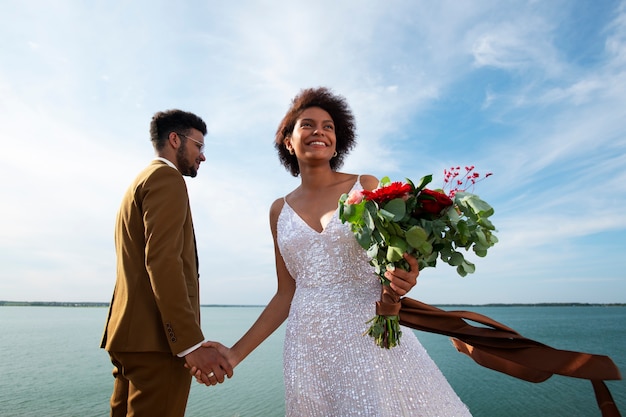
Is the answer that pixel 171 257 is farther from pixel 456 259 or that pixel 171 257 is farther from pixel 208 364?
pixel 456 259

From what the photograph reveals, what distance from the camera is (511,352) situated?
227 cm

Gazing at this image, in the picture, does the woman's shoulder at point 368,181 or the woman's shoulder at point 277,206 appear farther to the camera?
the woman's shoulder at point 277,206

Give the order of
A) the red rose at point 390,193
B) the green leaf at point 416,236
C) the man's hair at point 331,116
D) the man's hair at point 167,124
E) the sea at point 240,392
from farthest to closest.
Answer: the sea at point 240,392, the man's hair at point 167,124, the man's hair at point 331,116, the red rose at point 390,193, the green leaf at point 416,236

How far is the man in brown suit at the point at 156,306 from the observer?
114 inches

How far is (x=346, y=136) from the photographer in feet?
11.9

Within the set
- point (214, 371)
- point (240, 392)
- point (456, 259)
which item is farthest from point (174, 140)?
point (240, 392)

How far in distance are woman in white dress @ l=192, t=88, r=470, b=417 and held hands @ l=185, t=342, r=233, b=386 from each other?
0.08 metres

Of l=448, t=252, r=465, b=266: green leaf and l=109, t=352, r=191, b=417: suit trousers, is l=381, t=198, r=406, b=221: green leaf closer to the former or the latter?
l=448, t=252, r=465, b=266: green leaf

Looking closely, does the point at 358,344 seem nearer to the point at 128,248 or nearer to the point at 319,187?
the point at 319,187

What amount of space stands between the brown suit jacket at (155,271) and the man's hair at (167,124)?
51 centimetres

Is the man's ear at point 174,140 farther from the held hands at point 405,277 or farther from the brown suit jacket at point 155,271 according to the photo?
the held hands at point 405,277

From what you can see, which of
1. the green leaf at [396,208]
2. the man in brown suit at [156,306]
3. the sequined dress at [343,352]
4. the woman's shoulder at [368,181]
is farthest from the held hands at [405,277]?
the man in brown suit at [156,306]

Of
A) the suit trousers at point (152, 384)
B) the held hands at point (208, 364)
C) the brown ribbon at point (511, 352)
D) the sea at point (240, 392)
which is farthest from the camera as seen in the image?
the sea at point (240, 392)

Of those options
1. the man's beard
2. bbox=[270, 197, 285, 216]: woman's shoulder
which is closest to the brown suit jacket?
the man's beard
